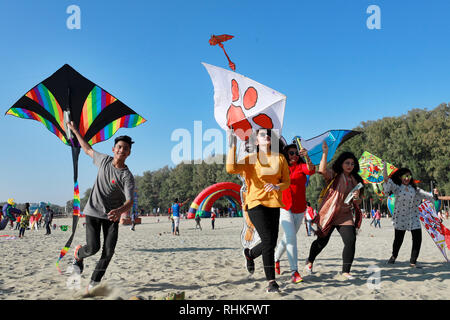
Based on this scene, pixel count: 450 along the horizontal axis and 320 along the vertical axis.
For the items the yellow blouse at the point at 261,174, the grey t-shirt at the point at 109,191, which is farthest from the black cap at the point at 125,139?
the yellow blouse at the point at 261,174

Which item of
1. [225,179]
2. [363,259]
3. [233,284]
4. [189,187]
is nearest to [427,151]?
[225,179]

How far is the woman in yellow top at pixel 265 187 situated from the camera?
3.67 m

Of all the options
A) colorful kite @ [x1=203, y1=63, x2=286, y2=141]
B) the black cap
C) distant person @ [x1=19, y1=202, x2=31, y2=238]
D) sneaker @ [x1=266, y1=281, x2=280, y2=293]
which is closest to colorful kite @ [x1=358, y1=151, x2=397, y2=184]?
colorful kite @ [x1=203, y1=63, x2=286, y2=141]

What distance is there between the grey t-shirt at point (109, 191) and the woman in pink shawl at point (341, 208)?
8.19ft

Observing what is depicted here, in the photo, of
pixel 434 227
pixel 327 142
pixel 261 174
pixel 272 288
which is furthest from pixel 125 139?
pixel 434 227

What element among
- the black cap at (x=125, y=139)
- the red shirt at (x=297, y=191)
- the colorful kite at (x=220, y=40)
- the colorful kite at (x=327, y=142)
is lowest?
the red shirt at (x=297, y=191)

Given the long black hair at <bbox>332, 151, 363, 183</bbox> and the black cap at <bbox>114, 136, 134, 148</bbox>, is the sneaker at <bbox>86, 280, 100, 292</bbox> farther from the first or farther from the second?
the long black hair at <bbox>332, 151, 363, 183</bbox>

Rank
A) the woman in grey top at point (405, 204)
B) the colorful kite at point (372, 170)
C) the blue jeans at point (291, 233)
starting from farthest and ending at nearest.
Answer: the colorful kite at point (372, 170) → the woman in grey top at point (405, 204) → the blue jeans at point (291, 233)

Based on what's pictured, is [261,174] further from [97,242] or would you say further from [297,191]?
[97,242]

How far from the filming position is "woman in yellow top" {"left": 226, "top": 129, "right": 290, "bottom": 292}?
3674 millimetres

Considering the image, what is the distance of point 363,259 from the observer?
21.4 ft

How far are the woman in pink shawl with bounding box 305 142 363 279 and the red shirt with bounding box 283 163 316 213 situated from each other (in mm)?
237

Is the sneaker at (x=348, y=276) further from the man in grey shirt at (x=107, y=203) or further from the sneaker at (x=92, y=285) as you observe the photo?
the sneaker at (x=92, y=285)
